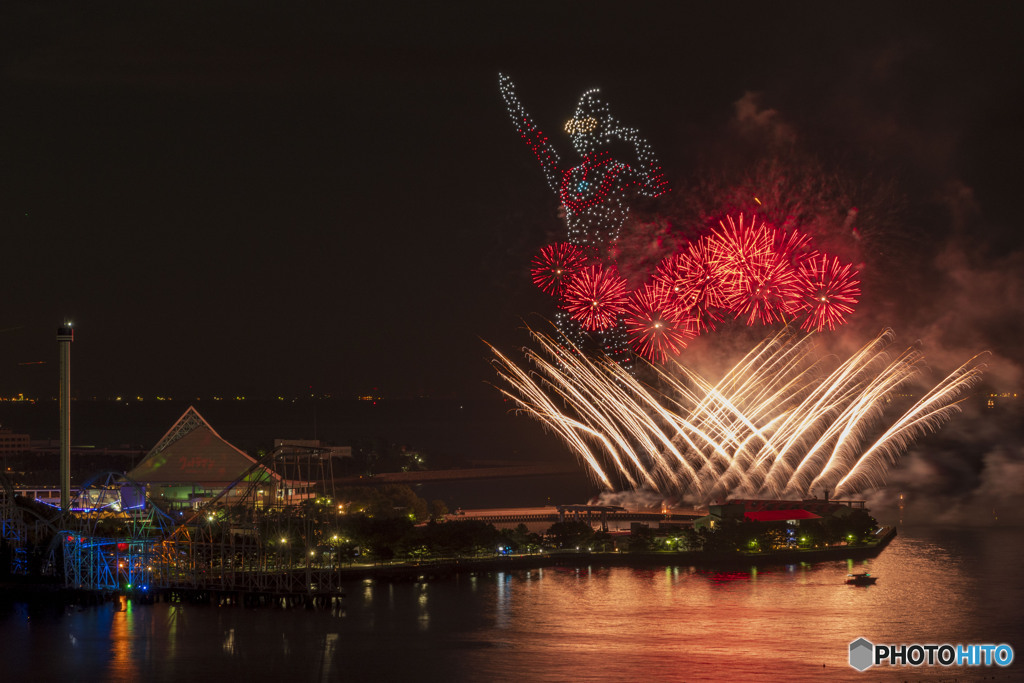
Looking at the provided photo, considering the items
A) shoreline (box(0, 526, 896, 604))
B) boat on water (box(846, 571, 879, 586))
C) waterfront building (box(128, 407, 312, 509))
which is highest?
waterfront building (box(128, 407, 312, 509))

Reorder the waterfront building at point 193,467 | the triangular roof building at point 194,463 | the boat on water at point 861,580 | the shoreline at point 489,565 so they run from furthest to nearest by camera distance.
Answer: the triangular roof building at point 194,463, the waterfront building at point 193,467, the boat on water at point 861,580, the shoreline at point 489,565

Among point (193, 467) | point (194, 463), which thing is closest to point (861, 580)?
point (193, 467)

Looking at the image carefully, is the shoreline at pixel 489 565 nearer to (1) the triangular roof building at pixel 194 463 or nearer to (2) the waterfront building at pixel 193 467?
(2) the waterfront building at pixel 193 467

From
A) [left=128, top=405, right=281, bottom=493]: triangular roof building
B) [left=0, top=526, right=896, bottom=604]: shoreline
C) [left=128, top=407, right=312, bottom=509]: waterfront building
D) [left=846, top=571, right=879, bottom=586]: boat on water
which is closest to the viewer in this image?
[left=0, top=526, right=896, bottom=604]: shoreline

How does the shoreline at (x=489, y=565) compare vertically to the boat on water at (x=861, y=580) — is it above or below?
above

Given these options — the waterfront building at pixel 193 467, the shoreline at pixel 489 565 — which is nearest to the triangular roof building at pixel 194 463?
the waterfront building at pixel 193 467

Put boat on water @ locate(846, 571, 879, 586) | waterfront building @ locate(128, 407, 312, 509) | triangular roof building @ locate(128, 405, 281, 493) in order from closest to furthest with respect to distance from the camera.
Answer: boat on water @ locate(846, 571, 879, 586)
waterfront building @ locate(128, 407, 312, 509)
triangular roof building @ locate(128, 405, 281, 493)

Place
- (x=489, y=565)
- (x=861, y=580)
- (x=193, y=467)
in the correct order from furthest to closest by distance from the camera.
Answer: (x=193, y=467), (x=489, y=565), (x=861, y=580)

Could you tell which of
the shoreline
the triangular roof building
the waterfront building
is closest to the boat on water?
the shoreline

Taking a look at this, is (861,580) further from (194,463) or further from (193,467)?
(194,463)

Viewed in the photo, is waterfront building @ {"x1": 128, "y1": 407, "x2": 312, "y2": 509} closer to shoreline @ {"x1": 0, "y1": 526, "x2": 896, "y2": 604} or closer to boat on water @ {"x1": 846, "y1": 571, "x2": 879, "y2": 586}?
shoreline @ {"x1": 0, "y1": 526, "x2": 896, "y2": 604}

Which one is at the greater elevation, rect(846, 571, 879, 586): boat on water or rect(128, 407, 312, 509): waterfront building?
rect(128, 407, 312, 509): waterfront building
